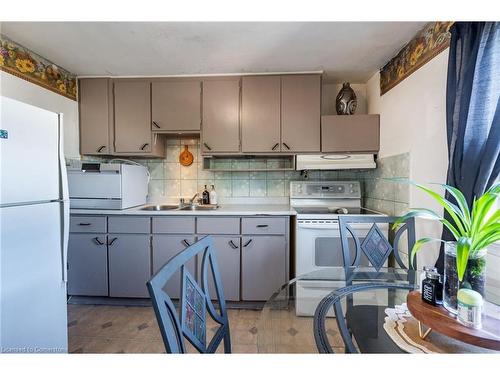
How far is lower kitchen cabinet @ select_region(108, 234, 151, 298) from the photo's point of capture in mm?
2098

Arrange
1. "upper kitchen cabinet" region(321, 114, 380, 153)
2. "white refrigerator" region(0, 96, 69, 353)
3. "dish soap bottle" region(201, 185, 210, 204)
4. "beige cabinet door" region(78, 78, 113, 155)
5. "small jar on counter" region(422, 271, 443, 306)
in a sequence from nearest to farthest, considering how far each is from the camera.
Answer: "small jar on counter" region(422, 271, 443, 306) → "white refrigerator" region(0, 96, 69, 353) → "upper kitchen cabinet" region(321, 114, 380, 153) → "beige cabinet door" region(78, 78, 113, 155) → "dish soap bottle" region(201, 185, 210, 204)

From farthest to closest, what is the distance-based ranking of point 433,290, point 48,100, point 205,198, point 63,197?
point 205,198 → point 48,100 → point 63,197 → point 433,290

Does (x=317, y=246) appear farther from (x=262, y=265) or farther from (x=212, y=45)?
(x=212, y=45)

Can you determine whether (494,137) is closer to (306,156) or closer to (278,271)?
(306,156)

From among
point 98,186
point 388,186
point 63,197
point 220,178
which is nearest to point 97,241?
point 98,186

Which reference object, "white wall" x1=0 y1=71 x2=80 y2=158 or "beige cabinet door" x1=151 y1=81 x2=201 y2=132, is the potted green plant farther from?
"white wall" x1=0 y1=71 x2=80 y2=158

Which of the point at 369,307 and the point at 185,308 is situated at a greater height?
the point at 185,308

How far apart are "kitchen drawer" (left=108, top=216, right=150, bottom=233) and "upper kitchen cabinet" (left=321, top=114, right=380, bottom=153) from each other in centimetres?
185

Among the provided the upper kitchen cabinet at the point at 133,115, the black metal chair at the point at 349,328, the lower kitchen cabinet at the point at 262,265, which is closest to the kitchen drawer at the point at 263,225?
the lower kitchen cabinet at the point at 262,265

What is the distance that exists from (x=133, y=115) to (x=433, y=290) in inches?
102

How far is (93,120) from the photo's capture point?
91.0 inches

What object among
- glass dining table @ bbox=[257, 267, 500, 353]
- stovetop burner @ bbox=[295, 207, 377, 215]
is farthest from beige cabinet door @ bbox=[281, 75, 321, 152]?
glass dining table @ bbox=[257, 267, 500, 353]

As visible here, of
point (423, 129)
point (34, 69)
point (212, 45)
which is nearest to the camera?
point (423, 129)
